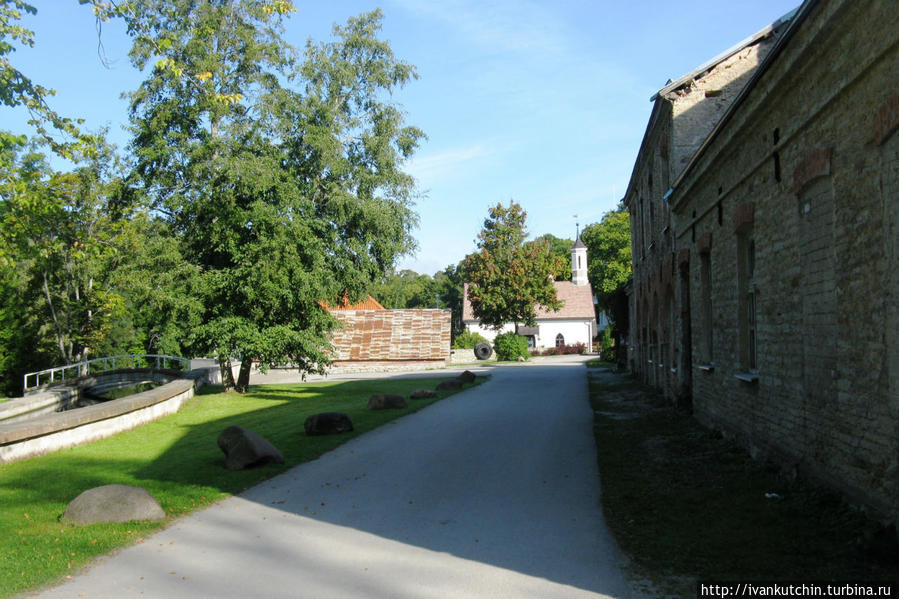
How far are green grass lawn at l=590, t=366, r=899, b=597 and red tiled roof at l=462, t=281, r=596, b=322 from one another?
6273 cm

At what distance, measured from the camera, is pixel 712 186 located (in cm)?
1259

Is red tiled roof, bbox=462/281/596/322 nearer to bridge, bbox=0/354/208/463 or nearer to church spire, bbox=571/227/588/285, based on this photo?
church spire, bbox=571/227/588/285

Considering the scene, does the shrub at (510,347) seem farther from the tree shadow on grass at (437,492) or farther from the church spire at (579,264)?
the tree shadow on grass at (437,492)

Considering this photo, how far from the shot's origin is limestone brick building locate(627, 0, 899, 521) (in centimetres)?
600

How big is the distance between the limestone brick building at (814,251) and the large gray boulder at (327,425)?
7.03 metres

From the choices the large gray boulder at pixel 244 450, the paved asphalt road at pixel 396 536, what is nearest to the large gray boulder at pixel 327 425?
the paved asphalt road at pixel 396 536

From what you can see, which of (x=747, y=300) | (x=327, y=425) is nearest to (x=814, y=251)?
(x=747, y=300)

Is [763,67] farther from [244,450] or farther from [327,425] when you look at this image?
[327,425]

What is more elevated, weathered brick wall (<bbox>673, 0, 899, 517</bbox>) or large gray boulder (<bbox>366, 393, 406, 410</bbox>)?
weathered brick wall (<bbox>673, 0, 899, 517</bbox>)

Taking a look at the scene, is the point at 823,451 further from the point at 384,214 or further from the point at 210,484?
the point at 384,214

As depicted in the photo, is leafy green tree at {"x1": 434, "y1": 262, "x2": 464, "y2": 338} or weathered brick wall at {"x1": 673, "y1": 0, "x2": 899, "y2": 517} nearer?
weathered brick wall at {"x1": 673, "y1": 0, "x2": 899, "y2": 517}

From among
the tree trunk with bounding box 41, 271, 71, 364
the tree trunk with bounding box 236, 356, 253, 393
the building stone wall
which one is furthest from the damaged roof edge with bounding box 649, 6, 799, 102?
the tree trunk with bounding box 41, 271, 71, 364

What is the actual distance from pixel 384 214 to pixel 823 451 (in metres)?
20.5

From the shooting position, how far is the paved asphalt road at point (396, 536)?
207 inches
